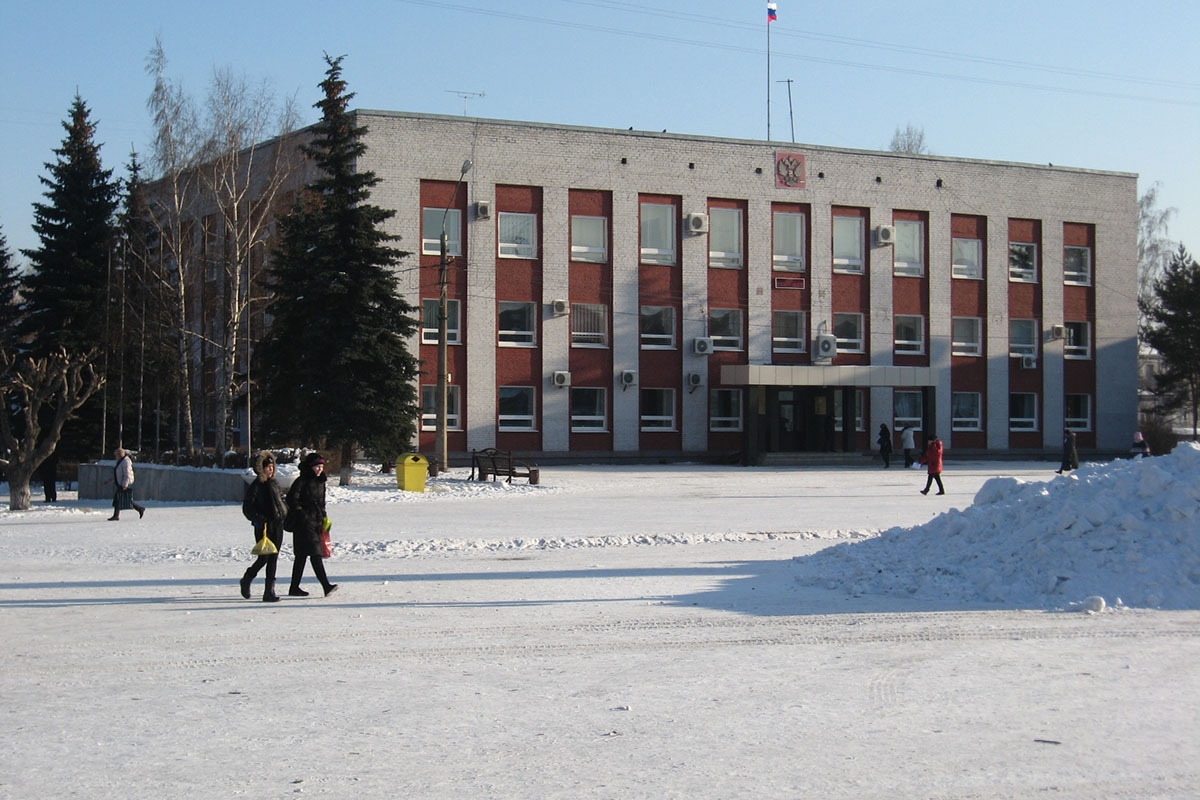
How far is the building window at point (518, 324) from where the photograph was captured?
4416cm

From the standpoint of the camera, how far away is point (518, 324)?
146 feet

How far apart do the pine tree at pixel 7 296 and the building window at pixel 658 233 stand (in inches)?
1036

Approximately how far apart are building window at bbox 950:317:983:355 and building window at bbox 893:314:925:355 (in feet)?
5.02

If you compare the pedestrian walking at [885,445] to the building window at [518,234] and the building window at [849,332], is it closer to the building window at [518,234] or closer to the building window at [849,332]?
the building window at [849,332]

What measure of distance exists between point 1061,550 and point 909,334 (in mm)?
39302

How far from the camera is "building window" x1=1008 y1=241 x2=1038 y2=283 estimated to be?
51747 mm

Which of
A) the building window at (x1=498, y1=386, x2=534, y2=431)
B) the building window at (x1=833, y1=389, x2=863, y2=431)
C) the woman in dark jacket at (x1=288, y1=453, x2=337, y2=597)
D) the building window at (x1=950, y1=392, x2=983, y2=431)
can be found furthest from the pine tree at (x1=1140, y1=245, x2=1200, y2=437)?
the woman in dark jacket at (x1=288, y1=453, x2=337, y2=597)

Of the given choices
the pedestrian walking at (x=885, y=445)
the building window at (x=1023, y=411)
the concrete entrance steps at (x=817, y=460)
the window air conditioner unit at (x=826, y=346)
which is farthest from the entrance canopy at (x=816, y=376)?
the building window at (x=1023, y=411)

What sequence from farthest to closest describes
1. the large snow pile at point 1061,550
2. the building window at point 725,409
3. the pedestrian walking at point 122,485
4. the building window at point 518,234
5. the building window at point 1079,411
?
1. the building window at point 1079,411
2. the building window at point 725,409
3. the building window at point 518,234
4. the pedestrian walking at point 122,485
5. the large snow pile at point 1061,550

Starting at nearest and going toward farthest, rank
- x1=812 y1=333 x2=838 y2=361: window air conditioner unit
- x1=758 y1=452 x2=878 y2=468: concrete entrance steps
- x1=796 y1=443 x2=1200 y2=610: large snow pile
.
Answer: x1=796 y1=443 x2=1200 y2=610: large snow pile, x1=758 y1=452 x2=878 y2=468: concrete entrance steps, x1=812 y1=333 x2=838 y2=361: window air conditioner unit

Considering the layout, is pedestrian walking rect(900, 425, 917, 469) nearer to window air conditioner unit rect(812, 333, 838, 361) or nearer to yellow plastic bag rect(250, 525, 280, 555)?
window air conditioner unit rect(812, 333, 838, 361)

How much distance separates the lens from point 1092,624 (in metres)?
10.1

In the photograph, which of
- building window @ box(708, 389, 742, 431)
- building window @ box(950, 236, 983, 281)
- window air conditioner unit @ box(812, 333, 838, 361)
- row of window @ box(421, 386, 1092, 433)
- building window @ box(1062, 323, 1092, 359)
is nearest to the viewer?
row of window @ box(421, 386, 1092, 433)

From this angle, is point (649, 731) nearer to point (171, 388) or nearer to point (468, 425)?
point (468, 425)
